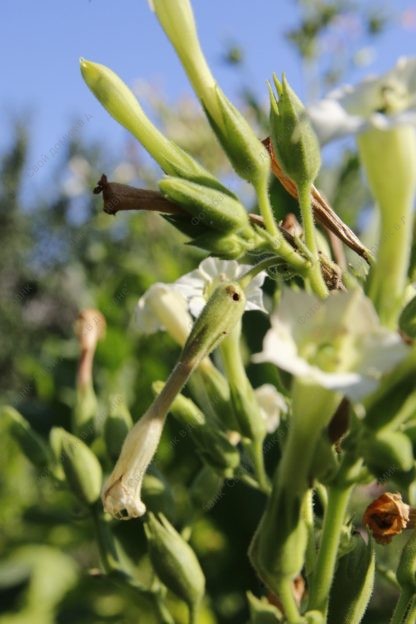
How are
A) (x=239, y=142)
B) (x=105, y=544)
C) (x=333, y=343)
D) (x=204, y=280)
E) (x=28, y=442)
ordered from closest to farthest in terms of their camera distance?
1. (x=333, y=343)
2. (x=239, y=142)
3. (x=204, y=280)
4. (x=105, y=544)
5. (x=28, y=442)

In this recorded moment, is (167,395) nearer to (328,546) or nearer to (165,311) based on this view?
(328,546)

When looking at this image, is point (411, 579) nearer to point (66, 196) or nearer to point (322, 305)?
point (322, 305)

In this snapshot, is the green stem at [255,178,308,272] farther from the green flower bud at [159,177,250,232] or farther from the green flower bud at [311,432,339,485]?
the green flower bud at [311,432,339,485]

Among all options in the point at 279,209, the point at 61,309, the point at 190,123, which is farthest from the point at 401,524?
the point at 61,309

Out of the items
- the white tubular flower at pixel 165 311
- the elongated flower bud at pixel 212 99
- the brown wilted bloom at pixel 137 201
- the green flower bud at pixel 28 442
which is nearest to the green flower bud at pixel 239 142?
the elongated flower bud at pixel 212 99

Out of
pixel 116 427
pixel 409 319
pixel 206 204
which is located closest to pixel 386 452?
pixel 409 319
